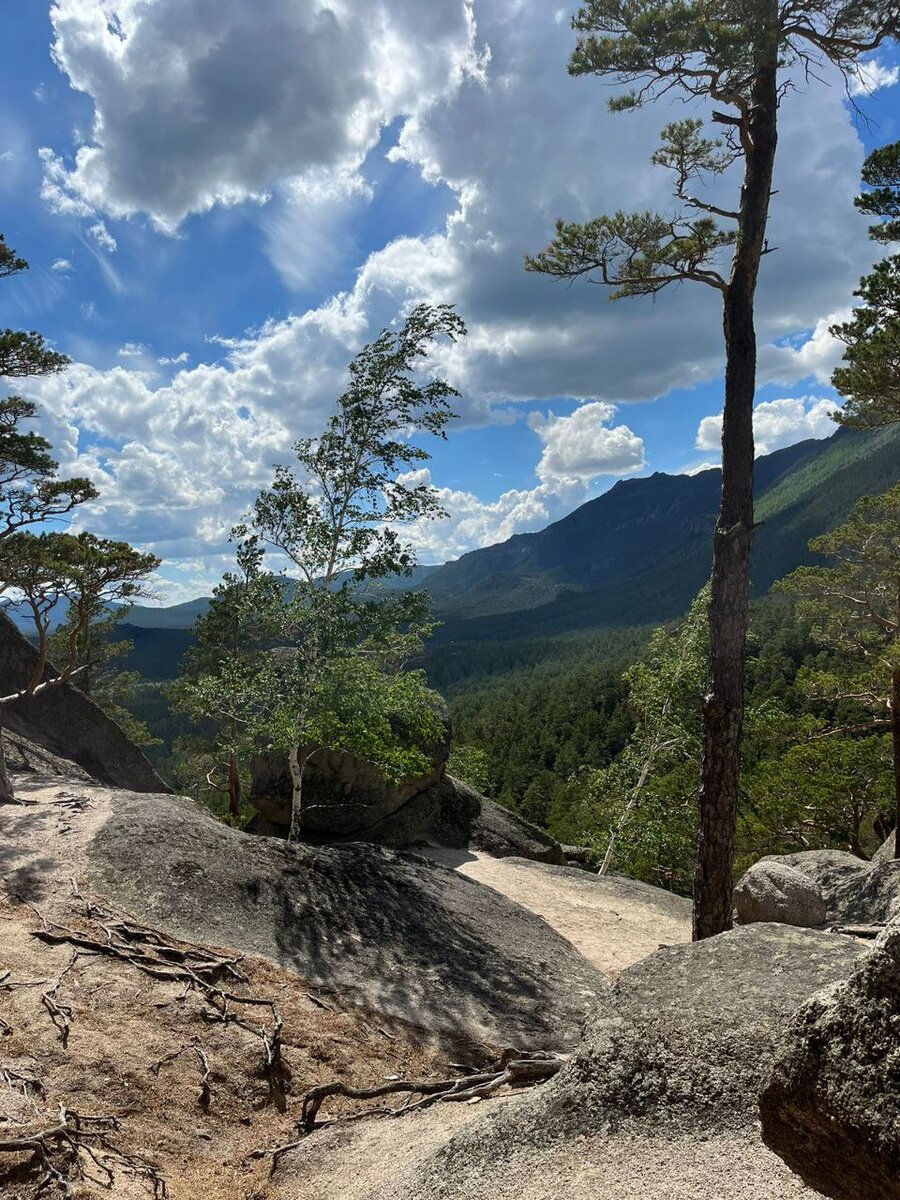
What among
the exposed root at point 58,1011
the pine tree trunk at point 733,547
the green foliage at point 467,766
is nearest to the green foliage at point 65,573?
the exposed root at point 58,1011

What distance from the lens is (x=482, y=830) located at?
2458 cm

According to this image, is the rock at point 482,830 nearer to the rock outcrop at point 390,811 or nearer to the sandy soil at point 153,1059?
the rock outcrop at point 390,811

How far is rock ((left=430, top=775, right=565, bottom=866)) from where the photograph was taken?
2394 centimetres

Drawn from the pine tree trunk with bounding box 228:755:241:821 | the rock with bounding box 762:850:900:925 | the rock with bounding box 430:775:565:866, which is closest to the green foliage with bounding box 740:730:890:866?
the rock with bounding box 762:850:900:925

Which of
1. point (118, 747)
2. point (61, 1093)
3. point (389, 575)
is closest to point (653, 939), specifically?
point (389, 575)

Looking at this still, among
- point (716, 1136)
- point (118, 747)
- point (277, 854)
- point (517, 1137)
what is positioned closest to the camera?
point (716, 1136)

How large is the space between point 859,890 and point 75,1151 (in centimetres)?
1596

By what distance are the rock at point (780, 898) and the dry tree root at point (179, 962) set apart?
956 centimetres

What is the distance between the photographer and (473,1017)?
883 cm

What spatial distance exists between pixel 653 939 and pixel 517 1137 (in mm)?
12868

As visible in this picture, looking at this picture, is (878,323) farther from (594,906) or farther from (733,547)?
(594,906)

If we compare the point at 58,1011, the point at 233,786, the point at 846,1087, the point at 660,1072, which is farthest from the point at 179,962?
the point at 233,786

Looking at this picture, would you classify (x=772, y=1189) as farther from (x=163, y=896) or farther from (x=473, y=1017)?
(x=163, y=896)

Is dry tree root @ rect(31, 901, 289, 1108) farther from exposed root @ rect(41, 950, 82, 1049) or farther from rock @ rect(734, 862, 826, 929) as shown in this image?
rock @ rect(734, 862, 826, 929)
